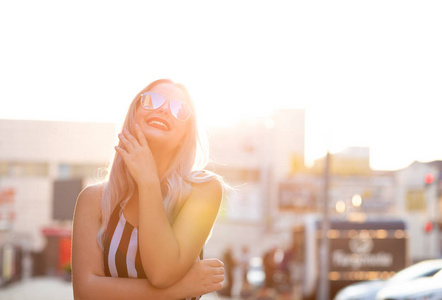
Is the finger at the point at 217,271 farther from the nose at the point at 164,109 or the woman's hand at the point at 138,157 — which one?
the nose at the point at 164,109

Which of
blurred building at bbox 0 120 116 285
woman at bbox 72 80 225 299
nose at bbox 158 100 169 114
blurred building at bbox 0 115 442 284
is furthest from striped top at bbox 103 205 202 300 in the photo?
blurred building at bbox 0 115 442 284

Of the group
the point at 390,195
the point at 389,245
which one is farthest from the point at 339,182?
the point at 389,245

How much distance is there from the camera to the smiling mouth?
236cm

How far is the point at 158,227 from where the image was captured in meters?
2.18

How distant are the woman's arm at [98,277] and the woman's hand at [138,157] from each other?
27cm

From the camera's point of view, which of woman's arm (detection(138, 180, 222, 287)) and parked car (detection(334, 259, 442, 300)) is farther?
parked car (detection(334, 259, 442, 300))

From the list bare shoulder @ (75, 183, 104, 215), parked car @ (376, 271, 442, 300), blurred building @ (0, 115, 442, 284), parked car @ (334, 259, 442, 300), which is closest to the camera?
bare shoulder @ (75, 183, 104, 215)

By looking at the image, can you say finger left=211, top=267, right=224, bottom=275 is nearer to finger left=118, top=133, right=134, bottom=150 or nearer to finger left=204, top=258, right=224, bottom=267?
finger left=204, top=258, right=224, bottom=267

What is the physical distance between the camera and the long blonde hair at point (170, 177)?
2.38 meters

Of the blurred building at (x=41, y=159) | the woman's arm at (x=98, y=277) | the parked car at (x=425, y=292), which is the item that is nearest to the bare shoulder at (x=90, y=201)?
the woman's arm at (x=98, y=277)

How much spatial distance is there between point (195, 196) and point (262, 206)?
2133 inches

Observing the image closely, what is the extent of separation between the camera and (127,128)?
244 cm

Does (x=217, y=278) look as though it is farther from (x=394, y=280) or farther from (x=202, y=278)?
(x=394, y=280)

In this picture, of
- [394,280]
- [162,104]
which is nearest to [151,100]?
[162,104]
